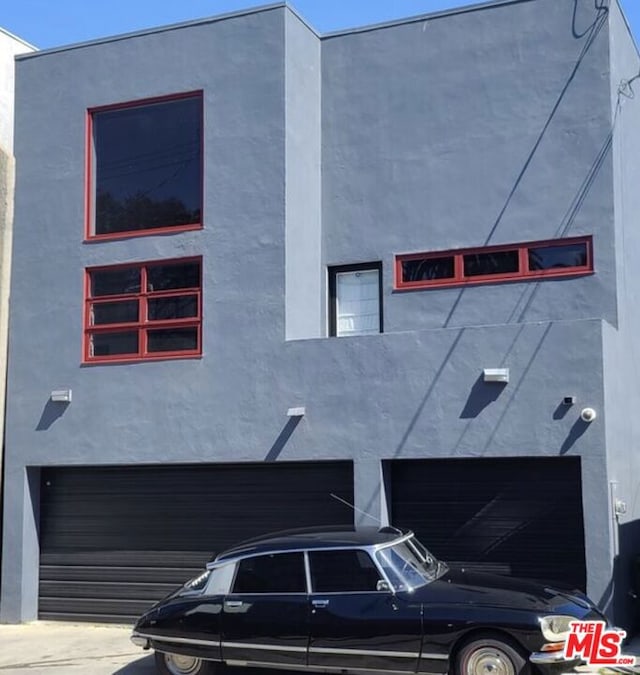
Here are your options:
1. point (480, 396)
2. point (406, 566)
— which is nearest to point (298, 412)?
point (480, 396)

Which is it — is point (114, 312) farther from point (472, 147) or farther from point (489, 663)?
point (489, 663)

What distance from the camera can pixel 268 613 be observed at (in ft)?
31.1

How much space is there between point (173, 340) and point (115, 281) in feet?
4.34

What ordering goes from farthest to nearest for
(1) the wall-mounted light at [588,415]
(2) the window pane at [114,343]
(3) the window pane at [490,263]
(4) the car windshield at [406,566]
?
(2) the window pane at [114,343] → (3) the window pane at [490,263] → (1) the wall-mounted light at [588,415] → (4) the car windshield at [406,566]

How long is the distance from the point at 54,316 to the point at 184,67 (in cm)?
402

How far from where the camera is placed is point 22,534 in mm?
14055

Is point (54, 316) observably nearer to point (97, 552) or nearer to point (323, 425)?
point (97, 552)

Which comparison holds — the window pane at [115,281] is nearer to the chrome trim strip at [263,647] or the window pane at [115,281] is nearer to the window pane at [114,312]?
the window pane at [114,312]

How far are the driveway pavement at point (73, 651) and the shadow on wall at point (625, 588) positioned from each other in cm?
33

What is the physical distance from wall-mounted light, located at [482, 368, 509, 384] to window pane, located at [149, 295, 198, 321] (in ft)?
13.8

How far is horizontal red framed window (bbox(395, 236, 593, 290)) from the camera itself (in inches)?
508

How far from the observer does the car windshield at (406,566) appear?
9.23 m

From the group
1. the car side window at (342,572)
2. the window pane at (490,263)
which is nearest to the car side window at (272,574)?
the car side window at (342,572)
